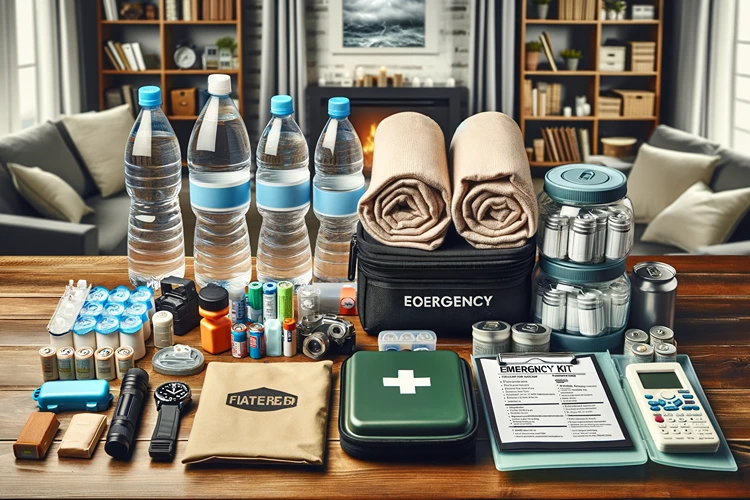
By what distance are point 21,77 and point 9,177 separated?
6.14 ft

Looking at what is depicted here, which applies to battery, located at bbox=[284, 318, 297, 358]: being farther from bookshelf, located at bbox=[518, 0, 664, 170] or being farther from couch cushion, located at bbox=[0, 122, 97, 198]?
bookshelf, located at bbox=[518, 0, 664, 170]

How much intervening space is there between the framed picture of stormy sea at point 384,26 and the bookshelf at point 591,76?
62 centimetres

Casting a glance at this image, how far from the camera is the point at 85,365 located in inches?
51.4

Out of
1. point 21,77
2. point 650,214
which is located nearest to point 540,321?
point 650,214

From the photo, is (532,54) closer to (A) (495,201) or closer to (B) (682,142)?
(B) (682,142)

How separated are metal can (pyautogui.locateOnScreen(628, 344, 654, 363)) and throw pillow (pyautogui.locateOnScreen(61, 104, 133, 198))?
3.20 m

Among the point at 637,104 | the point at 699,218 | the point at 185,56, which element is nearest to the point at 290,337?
the point at 699,218

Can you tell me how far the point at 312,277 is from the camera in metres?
1.68

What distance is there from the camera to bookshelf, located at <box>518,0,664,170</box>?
5.46 meters

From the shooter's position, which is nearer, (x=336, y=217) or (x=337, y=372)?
(x=337, y=372)

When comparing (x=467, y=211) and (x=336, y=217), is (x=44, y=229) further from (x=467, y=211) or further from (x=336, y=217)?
(x=467, y=211)

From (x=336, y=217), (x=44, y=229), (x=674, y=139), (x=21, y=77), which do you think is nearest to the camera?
(x=336, y=217)

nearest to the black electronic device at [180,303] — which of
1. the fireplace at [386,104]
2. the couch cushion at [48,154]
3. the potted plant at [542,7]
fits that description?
the couch cushion at [48,154]

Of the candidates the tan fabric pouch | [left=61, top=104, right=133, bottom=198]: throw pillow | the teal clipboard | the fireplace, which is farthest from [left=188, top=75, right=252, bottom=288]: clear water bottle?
the fireplace
